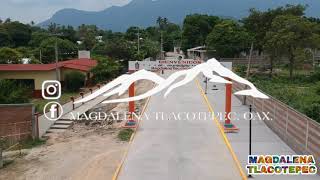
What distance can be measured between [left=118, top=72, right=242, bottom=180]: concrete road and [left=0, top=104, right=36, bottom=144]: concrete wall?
5702 millimetres

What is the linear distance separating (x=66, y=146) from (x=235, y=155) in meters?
8.12

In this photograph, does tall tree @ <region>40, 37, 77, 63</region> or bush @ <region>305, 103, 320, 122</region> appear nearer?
bush @ <region>305, 103, 320, 122</region>

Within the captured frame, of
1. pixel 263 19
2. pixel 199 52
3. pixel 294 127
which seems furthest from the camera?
pixel 199 52

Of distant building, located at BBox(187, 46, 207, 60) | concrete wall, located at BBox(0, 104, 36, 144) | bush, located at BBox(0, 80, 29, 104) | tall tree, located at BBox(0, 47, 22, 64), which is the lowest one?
concrete wall, located at BBox(0, 104, 36, 144)

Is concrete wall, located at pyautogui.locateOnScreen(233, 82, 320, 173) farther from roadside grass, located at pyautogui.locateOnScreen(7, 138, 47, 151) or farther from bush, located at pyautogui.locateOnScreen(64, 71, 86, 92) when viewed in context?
bush, located at pyautogui.locateOnScreen(64, 71, 86, 92)

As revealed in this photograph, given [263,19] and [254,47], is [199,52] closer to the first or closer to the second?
[254,47]

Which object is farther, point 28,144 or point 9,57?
point 9,57

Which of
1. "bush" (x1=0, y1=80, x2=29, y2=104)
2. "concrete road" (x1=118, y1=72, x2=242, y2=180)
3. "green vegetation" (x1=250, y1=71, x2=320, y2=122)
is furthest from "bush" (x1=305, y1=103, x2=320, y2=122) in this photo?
"bush" (x1=0, y1=80, x2=29, y2=104)

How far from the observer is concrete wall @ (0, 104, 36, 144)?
846 inches

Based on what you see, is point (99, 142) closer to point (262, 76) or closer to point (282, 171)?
point (282, 171)

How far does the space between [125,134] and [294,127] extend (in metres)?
8.44

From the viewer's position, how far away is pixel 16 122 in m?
21.6

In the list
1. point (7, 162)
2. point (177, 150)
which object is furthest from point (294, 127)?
point (7, 162)

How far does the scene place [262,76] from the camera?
51.1 meters
